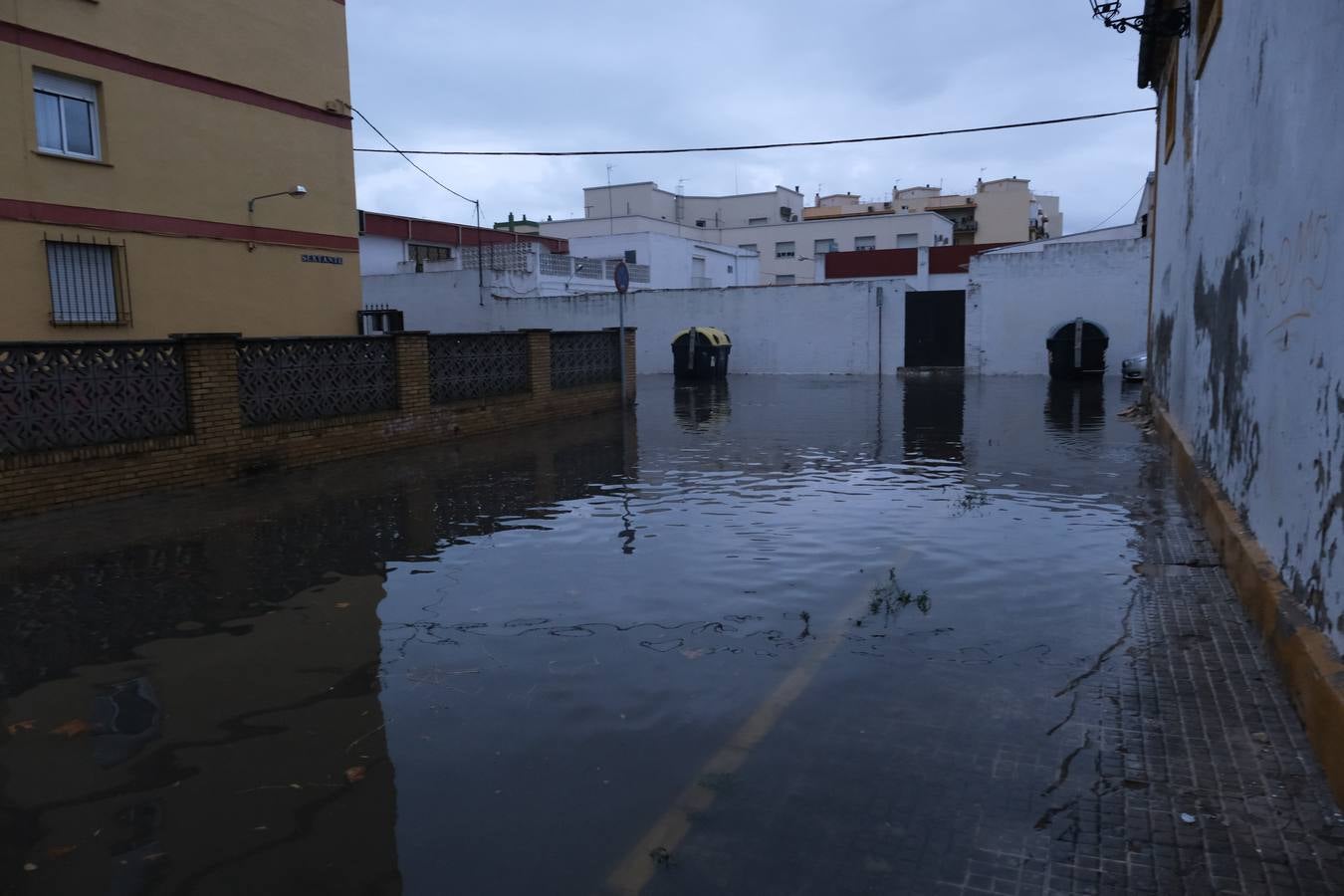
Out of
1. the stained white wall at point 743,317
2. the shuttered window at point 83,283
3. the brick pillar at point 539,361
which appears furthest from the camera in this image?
the stained white wall at point 743,317

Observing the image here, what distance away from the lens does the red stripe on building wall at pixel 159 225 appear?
15109 mm

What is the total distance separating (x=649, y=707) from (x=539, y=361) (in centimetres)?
1292

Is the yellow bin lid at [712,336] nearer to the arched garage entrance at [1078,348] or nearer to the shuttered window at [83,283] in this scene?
the arched garage entrance at [1078,348]

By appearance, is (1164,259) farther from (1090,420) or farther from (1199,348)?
(1199,348)

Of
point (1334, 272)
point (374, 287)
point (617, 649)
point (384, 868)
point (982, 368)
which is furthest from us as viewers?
point (374, 287)

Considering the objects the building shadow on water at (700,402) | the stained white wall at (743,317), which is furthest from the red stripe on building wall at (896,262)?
the building shadow on water at (700,402)

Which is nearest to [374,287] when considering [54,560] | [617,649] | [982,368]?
[982,368]

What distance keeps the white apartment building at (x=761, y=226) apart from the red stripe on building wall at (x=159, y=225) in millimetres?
35187

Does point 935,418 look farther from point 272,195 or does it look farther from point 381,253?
point 381,253

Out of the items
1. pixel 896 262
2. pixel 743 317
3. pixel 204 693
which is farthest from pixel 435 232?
pixel 204 693

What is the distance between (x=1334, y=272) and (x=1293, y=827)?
89.1 inches

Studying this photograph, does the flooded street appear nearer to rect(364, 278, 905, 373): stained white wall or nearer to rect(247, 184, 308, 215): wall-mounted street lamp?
rect(247, 184, 308, 215): wall-mounted street lamp

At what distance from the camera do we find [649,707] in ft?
14.6

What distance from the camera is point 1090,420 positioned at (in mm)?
16484
